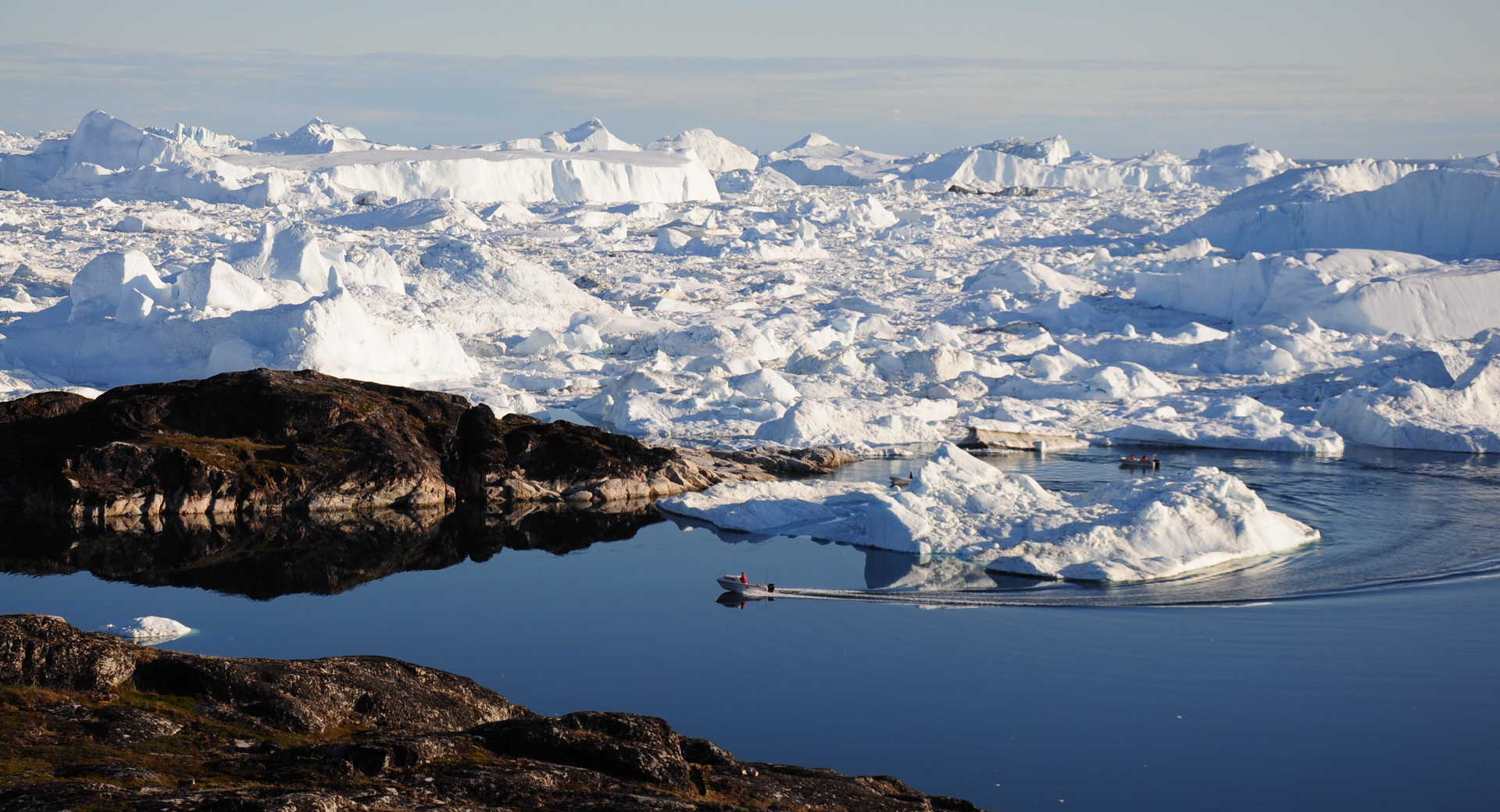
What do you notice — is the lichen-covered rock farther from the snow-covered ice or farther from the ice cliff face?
the ice cliff face

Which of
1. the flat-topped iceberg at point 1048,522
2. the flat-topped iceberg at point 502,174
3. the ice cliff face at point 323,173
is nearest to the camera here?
the flat-topped iceberg at point 1048,522

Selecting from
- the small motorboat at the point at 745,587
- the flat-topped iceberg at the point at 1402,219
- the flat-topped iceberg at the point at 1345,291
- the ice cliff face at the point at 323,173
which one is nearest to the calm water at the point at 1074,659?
the small motorboat at the point at 745,587

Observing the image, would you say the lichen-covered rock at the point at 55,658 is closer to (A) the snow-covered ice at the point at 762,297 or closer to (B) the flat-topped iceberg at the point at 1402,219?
(A) the snow-covered ice at the point at 762,297

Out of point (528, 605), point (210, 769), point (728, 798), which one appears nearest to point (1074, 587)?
point (528, 605)

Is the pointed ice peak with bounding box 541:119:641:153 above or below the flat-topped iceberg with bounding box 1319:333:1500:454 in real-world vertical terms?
above

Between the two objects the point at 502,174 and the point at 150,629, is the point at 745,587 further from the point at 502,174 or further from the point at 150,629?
the point at 502,174

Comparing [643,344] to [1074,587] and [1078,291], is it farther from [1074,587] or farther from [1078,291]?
[1074,587]

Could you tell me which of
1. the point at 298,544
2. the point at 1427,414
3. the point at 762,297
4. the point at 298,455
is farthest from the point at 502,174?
the point at 298,544

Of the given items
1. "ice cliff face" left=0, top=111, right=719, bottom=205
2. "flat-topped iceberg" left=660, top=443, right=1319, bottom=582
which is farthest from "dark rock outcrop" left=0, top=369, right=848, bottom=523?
"ice cliff face" left=0, top=111, right=719, bottom=205
